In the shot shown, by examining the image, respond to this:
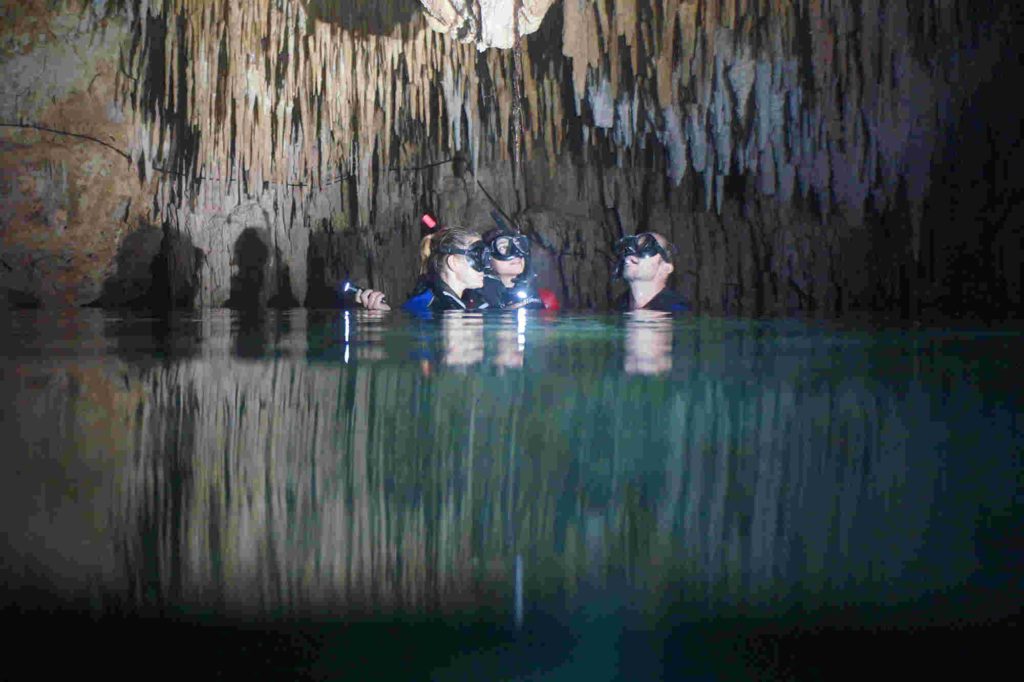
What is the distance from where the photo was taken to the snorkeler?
2936 mm

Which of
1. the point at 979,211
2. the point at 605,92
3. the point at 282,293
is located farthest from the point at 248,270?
the point at 979,211

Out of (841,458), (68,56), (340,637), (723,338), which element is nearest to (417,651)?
(340,637)

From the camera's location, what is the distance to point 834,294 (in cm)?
356

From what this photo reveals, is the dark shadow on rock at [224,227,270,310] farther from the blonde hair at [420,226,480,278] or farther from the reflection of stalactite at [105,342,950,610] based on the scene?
the reflection of stalactite at [105,342,950,610]

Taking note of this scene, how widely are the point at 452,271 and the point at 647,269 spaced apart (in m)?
0.65

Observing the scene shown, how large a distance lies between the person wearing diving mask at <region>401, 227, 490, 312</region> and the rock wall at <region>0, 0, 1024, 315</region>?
3.90ft

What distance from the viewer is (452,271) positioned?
9.62 ft

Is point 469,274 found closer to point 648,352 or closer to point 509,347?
point 509,347

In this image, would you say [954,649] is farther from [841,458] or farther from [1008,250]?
[1008,250]

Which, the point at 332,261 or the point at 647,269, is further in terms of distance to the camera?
the point at 332,261

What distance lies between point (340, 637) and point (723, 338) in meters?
1.15

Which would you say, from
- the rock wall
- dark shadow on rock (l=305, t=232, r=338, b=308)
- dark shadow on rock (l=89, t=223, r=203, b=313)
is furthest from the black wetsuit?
dark shadow on rock (l=89, t=223, r=203, b=313)

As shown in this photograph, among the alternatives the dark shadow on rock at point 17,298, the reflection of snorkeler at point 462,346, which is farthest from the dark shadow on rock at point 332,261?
the reflection of snorkeler at point 462,346

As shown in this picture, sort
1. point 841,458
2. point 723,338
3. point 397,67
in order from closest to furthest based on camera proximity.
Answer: point 841,458 < point 723,338 < point 397,67
